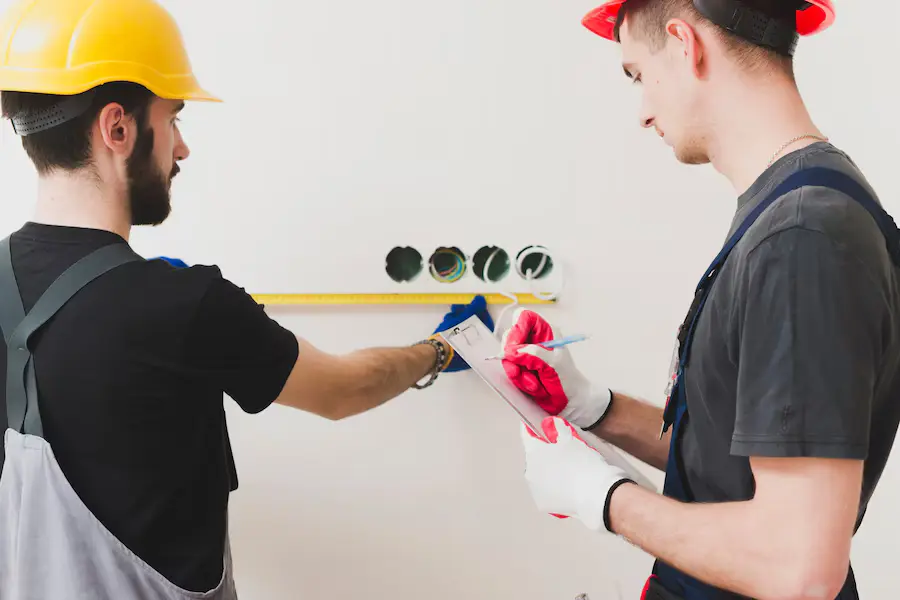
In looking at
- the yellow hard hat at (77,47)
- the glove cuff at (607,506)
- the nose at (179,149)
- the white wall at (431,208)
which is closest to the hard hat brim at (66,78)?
the yellow hard hat at (77,47)

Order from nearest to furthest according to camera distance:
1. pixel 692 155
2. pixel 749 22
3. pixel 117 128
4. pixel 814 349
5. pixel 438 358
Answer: pixel 814 349
pixel 749 22
pixel 692 155
pixel 117 128
pixel 438 358

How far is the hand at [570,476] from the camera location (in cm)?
87

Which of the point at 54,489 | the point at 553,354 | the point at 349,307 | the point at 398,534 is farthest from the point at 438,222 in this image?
the point at 54,489

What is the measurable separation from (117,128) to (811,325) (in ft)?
3.15

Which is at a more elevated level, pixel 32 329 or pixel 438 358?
pixel 32 329

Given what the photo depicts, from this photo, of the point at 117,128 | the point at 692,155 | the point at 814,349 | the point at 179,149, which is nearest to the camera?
the point at 814,349

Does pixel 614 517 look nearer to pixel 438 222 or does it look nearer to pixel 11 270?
pixel 438 222

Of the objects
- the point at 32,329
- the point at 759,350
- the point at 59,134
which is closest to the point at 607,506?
the point at 759,350

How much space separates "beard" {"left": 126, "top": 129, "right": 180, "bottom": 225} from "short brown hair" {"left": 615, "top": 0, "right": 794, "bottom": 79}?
0.74 m

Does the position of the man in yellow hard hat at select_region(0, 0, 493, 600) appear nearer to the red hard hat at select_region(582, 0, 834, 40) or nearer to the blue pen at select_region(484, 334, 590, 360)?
the blue pen at select_region(484, 334, 590, 360)

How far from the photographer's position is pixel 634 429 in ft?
4.01

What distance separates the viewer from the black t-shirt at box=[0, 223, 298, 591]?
91 cm

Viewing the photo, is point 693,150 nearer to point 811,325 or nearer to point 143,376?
point 811,325

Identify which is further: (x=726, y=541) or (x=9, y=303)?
(x=9, y=303)
